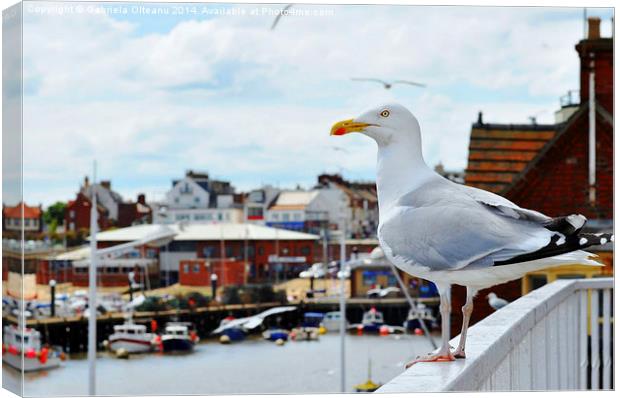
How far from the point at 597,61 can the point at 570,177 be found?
4.82 ft

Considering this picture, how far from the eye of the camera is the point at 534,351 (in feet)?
8.17

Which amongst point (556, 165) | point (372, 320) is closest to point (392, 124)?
point (556, 165)

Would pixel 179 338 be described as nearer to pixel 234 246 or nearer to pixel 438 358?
pixel 234 246

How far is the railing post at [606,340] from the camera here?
317cm

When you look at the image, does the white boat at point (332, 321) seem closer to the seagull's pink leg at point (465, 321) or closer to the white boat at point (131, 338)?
the white boat at point (131, 338)

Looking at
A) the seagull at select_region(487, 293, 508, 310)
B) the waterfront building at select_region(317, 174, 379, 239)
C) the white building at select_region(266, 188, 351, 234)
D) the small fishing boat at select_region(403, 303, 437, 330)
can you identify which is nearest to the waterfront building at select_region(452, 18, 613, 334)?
the seagull at select_region(487, 293, 508, 310)

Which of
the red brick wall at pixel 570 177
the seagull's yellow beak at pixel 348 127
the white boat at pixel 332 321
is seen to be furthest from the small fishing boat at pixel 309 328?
the seagull's yellow beak at pixel 348 127

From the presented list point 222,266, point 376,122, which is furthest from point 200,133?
point 376,122

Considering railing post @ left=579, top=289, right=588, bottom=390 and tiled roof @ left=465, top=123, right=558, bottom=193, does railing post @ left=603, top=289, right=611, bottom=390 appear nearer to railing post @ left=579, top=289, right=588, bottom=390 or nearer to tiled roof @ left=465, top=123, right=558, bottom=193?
railing post @ left=579, top=289, right=588, bottom=390

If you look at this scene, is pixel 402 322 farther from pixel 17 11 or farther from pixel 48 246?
pixel 17 11

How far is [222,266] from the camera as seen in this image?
28.8ft

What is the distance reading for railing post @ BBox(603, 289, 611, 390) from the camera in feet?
10.4

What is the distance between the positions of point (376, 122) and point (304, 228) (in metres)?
6.26

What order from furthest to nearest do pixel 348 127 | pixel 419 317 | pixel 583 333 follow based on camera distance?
pixel 419 317 → pixel 583 333 → pixel 348 127
